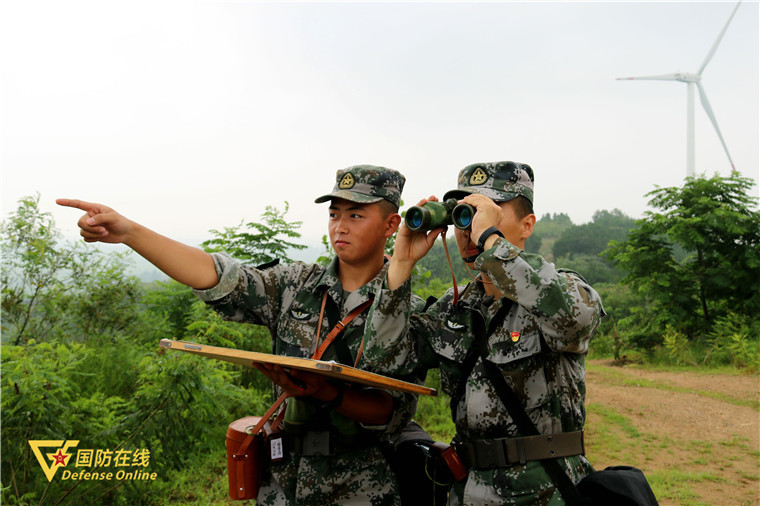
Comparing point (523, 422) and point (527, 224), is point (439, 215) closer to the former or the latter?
point (527, 224)

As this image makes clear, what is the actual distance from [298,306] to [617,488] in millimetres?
1415

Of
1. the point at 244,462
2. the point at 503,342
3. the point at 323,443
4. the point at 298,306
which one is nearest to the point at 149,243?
the point at 298,306

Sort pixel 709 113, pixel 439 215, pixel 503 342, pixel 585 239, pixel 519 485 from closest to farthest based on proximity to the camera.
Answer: pixel 519 485, pixel 503 342, pixel 439 215, pixel 709 113, pixel 585 239

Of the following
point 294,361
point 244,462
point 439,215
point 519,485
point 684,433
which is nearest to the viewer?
point 294,361

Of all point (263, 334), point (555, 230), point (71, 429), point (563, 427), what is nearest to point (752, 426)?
point (263, 334)

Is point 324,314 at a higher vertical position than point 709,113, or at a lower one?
lower

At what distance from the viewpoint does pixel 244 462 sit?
2.20 m

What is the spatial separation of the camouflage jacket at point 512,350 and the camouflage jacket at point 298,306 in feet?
0.78

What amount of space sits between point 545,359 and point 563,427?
241 mm

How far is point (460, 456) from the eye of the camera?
2.05 m

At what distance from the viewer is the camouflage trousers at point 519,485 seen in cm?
182

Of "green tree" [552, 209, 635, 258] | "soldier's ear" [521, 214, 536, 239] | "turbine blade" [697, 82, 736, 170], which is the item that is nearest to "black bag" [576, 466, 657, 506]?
"soldier's ear" [521, 214, 536, 239]

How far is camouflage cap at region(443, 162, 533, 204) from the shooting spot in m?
2.21

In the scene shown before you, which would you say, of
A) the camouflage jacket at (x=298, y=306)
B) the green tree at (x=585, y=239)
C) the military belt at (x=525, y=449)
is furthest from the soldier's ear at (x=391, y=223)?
the green tree at (x=585, y=239)
